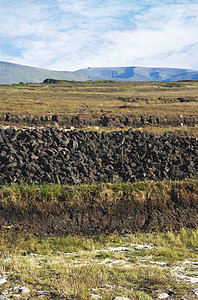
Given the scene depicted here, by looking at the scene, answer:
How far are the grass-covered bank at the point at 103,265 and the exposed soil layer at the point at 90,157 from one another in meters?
3.61

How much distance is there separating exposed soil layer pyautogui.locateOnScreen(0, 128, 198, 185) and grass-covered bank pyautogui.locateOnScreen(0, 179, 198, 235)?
1210 mm

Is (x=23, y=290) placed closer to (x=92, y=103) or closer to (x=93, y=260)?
(x=93, y=260)

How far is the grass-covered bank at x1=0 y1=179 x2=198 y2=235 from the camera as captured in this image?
10797 millimetres

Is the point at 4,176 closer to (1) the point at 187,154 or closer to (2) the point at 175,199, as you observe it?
(2) the point at 175,199

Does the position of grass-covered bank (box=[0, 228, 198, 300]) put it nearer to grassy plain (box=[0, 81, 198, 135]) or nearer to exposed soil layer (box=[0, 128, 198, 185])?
exposed soil layer (box=[0, 128, 198, 185])

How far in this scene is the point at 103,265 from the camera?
24.2 feet

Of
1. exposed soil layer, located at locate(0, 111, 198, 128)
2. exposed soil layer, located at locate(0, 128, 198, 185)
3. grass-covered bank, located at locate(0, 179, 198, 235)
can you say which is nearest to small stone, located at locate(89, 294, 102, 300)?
grass-covered bank, located at locate(0, 179, 198, 235)

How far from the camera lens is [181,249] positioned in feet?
29.1

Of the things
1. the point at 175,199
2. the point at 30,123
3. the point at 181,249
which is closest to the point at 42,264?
the point at 181,249

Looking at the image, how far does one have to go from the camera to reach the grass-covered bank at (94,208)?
10797mm

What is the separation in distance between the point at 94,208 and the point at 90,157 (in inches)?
158

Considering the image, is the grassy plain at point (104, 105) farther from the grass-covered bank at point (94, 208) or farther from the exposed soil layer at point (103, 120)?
the grass-covered bank at point (94, 208)

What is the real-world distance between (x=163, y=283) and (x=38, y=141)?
1047 centimetres

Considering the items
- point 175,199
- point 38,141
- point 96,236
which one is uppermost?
point 38,141
